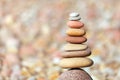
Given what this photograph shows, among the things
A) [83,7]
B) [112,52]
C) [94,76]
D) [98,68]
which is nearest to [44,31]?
[83,7]

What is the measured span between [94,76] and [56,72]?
51 centimetres

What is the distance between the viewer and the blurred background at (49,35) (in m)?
7.16

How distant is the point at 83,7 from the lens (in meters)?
11.4

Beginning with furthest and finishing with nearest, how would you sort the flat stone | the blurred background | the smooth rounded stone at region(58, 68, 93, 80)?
the blurred background → the flat stone → the smooth rounded stone at region(58, 68, 93, 80)

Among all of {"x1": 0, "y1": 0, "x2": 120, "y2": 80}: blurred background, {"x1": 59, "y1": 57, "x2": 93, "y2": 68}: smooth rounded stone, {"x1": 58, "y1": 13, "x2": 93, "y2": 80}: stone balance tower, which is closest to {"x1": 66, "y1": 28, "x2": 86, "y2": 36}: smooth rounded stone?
{"x1": 58, "y1": 13, "x2": 93, "y2": 80}: stone balance tower

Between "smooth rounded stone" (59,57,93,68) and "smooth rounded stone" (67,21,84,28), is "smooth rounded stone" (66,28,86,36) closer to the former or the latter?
"smooth rounded stone" (67,21,84,28)

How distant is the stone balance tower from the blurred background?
1.40 meters

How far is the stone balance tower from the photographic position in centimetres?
504

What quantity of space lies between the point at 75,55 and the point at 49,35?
530 centimetres

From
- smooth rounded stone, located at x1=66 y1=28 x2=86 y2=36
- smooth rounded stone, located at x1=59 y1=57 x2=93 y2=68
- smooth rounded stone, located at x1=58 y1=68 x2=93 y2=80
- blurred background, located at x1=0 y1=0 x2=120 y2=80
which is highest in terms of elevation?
smooth rounded stone, located at x1=66 y1=28 x2=86 y2=36

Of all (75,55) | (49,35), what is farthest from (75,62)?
(49,35)

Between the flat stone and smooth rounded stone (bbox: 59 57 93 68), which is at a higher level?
the flat stone

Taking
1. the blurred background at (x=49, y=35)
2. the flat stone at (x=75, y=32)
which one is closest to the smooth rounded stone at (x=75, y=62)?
the flat stone at (x=75, y=32)

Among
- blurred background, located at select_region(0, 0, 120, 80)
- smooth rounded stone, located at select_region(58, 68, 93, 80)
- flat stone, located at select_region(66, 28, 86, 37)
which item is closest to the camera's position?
smooth rounded stone, located at select_region(58, 68, 93, 80)
